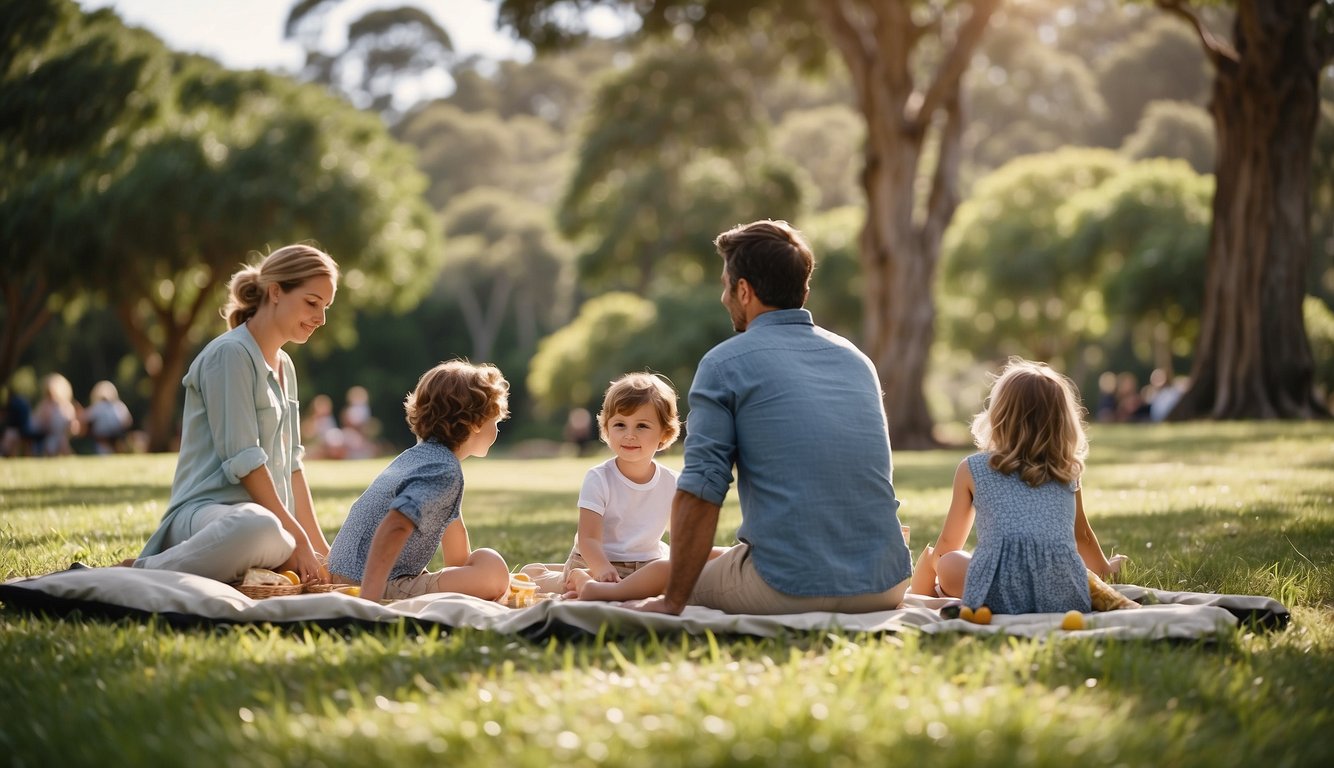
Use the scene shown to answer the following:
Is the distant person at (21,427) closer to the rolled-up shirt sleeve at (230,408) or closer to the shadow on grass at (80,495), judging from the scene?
the shadow on grass at (80,495)

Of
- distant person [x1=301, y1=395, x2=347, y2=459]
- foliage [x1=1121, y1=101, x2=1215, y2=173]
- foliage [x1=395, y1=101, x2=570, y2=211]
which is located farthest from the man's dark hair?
foliage [x1=395, y1=101, x2=570, y2=211]

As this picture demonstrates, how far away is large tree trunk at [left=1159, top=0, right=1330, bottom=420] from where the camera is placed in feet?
60.6

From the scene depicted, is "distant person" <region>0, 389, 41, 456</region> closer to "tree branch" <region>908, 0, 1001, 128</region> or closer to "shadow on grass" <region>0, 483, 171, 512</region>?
"shadow on grass" <region>0, 483, 171, 512</region>

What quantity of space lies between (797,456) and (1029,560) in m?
1.09

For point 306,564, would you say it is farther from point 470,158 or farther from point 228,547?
point 470,158

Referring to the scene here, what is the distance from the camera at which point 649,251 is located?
1623 inches

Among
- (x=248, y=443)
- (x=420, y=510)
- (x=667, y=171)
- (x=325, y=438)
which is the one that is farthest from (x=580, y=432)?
(x=420, y=510)

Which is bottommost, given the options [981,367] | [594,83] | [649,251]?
[981,367]

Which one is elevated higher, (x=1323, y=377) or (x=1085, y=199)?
(x=1085, y=199)

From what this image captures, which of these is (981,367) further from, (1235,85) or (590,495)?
(590,495)

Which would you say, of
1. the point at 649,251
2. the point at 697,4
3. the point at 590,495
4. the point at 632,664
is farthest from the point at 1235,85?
the point at 649,251

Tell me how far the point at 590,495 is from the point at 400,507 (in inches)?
38.3

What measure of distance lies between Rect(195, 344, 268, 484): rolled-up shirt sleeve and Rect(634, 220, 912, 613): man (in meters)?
1.99

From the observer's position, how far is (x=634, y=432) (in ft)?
17.7
